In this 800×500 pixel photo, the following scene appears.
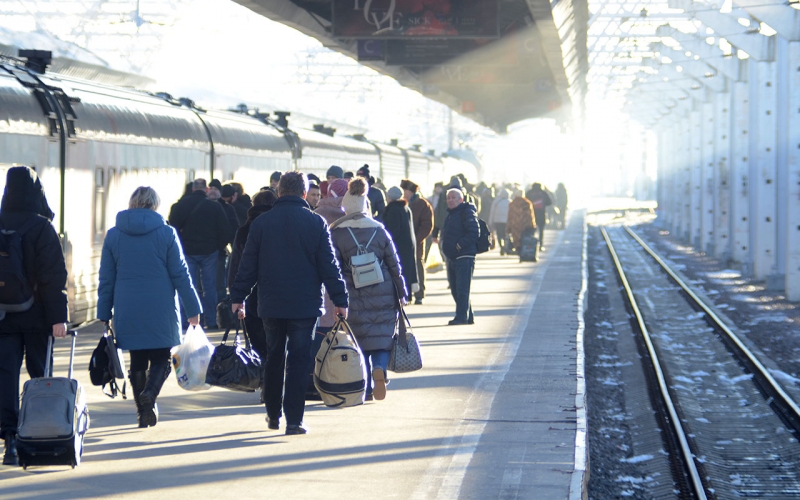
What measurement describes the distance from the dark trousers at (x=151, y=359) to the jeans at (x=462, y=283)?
6.33 meters

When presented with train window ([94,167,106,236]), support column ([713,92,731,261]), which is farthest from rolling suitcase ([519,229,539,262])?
train window ([94,167,106,236])

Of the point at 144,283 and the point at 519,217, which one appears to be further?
the point at 519,217

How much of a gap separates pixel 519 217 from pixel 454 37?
5.45 metres

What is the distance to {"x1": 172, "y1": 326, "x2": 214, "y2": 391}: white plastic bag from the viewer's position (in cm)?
823

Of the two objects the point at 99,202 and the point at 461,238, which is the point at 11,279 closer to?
the point at 99,202

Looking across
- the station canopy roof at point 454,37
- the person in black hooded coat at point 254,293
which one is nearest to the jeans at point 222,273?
the person in black hooded coat at point 254,293

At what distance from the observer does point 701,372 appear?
48.1 ft

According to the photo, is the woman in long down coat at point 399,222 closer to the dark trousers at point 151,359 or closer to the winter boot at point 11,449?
the dark trousers at point 151,359

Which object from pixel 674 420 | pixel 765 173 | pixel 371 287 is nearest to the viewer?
pixel 371 287

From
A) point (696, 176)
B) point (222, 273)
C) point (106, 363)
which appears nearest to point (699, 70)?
point (696, 176)

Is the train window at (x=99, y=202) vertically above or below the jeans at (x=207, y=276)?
above

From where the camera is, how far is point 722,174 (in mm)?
30609

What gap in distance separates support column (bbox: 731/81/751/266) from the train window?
673 inches

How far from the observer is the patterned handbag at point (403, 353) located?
894 centimetres
